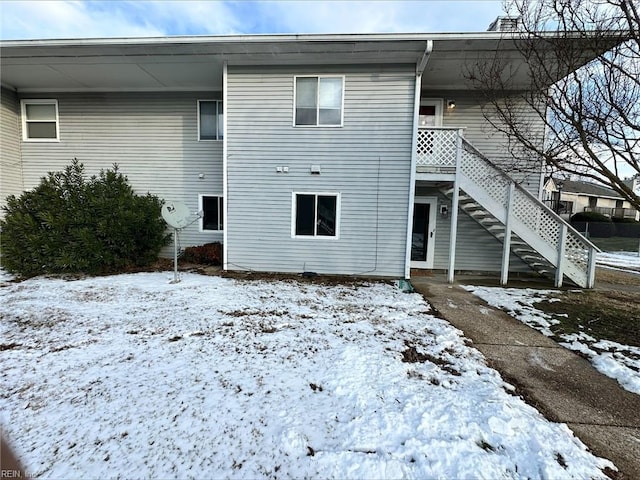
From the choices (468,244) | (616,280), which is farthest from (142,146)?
(616,280)

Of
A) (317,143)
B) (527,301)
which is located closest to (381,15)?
(317,143)

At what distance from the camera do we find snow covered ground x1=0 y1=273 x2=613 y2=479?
205 centimetres

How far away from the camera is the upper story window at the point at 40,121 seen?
886 centimetres

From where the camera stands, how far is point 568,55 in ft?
15.9

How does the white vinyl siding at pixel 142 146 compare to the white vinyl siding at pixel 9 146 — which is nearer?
the white vinyl siding at pixel 9 146

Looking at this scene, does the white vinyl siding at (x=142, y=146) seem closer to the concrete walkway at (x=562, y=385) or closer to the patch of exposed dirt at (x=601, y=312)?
the concrete walkway at (x=562, y=385)

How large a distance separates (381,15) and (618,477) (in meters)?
9.23

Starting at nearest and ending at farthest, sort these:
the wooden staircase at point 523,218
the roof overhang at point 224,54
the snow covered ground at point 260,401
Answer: the snow covered ground at point 260,401, the roof overhang at point 224,54, the wooden staircase at point 523,218

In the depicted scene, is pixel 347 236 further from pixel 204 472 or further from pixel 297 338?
pixel 204 472

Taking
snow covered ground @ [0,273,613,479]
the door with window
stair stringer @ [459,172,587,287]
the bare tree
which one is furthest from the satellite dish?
the bare tree

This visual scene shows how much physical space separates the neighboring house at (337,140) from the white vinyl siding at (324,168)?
0.09 feet

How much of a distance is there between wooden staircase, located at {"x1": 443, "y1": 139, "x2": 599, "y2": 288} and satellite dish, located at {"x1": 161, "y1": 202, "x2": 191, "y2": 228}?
625cm

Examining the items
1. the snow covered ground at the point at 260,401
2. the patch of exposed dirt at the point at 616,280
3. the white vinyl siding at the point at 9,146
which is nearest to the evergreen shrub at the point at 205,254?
the snow covered ground at the point at 260,401

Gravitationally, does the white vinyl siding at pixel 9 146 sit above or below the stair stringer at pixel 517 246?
above
